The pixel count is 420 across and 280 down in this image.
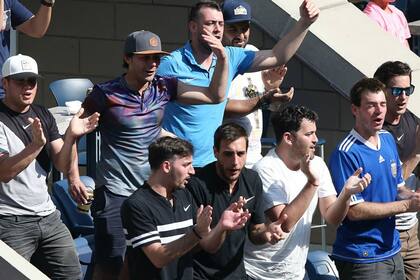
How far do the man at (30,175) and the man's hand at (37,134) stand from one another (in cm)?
11

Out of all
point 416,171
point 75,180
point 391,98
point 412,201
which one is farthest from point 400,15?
point 75,180

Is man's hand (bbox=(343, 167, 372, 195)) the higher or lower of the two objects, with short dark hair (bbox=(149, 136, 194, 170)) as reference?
lower

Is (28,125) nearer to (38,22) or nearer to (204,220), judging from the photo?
(38,22)

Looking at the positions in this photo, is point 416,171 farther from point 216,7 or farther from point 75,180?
point 75,180

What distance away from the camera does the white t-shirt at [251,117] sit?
1025cm

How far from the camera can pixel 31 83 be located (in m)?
8.79

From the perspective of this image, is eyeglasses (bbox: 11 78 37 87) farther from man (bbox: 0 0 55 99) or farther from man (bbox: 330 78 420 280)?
man (bbox: 330 78 420 280)

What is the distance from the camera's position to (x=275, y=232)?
8.72 meters

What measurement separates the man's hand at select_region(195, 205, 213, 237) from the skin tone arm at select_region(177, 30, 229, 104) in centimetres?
135

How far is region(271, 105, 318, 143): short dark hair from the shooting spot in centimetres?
905

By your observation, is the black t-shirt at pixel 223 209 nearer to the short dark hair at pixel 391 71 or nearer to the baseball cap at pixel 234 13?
the short dark hair at pixel 391 71

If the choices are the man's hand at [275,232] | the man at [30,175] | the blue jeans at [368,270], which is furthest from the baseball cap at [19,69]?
the blue jeans at [368,270]

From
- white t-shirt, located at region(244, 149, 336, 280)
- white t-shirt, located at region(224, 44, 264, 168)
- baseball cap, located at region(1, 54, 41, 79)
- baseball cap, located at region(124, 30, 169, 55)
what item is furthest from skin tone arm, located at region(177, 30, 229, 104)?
baseball cap, located at region(1, 54, 41, 79)

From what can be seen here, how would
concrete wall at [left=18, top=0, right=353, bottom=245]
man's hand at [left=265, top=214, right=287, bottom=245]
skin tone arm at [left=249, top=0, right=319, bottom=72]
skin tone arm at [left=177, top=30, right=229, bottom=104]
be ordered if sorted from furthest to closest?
concrete wall at [left=18, top=0, right=353, bottom=245] → skin tone arm at [left=249, top=0, right=319, bottom=72] → skin tone arm at [left=177, top=30, right=229, bottom=104] → man's hand at [left=265, top=214, right=287, bottom=245]
